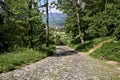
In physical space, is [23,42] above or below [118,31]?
below

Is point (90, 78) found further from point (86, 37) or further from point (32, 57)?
point (86, 37)

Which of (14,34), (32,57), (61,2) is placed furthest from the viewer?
(61,2)

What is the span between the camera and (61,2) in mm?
48031

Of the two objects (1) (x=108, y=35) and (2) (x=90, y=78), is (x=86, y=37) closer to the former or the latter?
(1) (x=108, y=35)

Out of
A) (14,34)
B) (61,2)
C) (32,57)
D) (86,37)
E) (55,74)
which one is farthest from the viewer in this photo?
(86,37)

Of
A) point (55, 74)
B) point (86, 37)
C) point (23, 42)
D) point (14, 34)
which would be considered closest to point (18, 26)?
point (14, 34)

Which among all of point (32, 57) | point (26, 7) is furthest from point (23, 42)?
point (32, 57)

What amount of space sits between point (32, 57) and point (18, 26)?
818 centimetres

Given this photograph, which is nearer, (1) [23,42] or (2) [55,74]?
(2) [55,74]

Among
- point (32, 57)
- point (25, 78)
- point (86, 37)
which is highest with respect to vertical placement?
point (25, 78)

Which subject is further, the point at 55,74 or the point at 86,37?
the point at 86,37

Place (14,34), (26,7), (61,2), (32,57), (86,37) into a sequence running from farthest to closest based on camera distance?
(86,37)
(61,2)
(14,34)
(26,7)
(32,57)

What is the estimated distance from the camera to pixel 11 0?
2983 cm

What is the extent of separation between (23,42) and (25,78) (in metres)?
29.7
